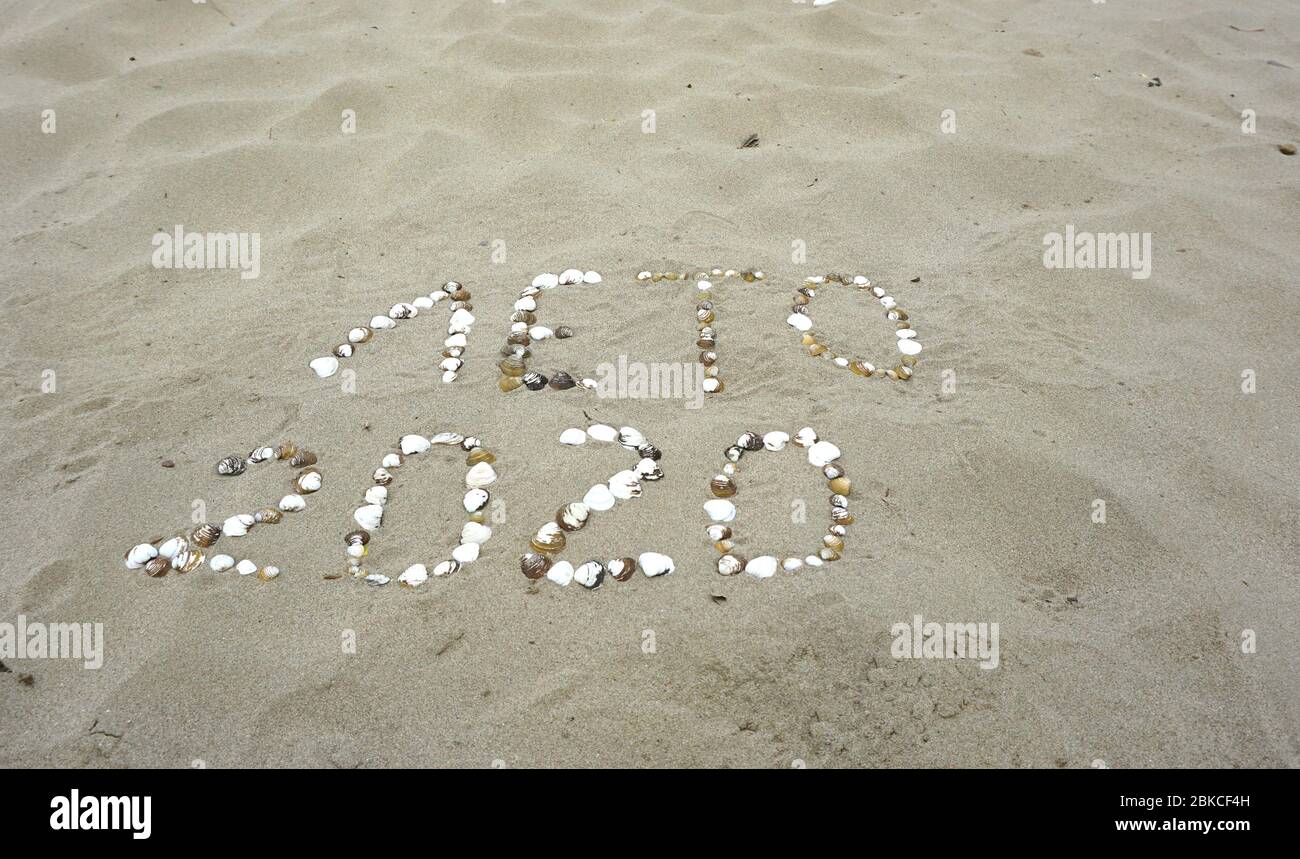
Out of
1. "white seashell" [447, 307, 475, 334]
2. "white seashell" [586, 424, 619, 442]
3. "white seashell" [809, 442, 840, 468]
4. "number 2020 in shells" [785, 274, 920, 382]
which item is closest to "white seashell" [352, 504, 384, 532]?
"white seashell" [586, 424, 619, 442]

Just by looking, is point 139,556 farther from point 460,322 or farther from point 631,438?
point 631,438

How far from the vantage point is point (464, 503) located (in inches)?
93.9

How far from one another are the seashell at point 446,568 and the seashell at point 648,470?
2.01 ft

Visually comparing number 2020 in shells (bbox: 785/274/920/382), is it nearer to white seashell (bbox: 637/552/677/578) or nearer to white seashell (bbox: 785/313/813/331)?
white seashell (bbox: 785/313/813/331)

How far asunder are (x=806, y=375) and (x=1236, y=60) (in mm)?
4124

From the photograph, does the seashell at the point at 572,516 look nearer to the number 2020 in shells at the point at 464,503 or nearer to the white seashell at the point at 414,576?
the number 2020 in shells at the point at 464,503

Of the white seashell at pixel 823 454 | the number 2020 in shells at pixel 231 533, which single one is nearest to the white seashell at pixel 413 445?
the number 2020 in shells at pixel 231 533

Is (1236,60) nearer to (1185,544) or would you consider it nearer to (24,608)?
(1185,544)

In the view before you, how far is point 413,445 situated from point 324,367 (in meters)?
0.60

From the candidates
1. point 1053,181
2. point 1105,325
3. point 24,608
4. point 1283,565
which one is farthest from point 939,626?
point 1053,181

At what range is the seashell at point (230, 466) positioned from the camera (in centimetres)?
248

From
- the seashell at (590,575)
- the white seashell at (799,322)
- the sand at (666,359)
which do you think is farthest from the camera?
the white seashell at (799,322)

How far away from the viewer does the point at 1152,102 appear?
4297 millimetres

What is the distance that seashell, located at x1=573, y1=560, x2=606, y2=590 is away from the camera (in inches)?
84.2
